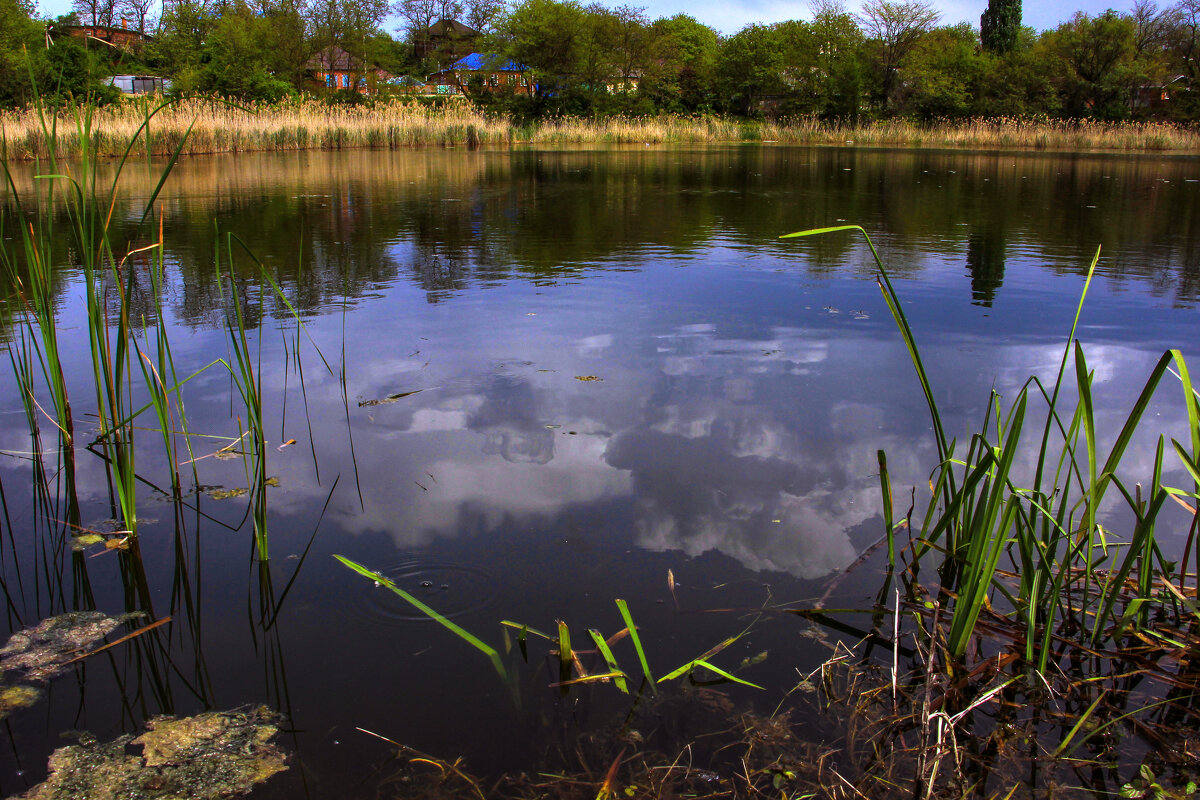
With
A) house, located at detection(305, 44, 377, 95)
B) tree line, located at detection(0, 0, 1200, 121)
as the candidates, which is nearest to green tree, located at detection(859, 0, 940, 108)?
tree line, located at detection(0, 0, 1200, 121)

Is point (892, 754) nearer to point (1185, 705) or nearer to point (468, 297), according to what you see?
point (1185, 705)

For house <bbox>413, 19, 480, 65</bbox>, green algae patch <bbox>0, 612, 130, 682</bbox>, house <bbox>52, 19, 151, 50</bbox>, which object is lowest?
green algae patch <bbox>0, 612, 130, 682</bbox>

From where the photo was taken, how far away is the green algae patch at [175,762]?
4.21ft

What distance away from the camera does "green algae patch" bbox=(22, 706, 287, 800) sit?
Result: 50.6 inches

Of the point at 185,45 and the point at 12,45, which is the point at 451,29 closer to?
the point at 185,45

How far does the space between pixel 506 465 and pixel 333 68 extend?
4522 centimetres

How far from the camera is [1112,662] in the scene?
1.56m

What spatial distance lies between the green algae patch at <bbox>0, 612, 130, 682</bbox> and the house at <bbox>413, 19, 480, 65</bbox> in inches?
1922

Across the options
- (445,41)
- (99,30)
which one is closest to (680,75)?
(445,41)

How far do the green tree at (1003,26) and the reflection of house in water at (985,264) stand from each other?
1309 inches

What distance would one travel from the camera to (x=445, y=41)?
4944 cm

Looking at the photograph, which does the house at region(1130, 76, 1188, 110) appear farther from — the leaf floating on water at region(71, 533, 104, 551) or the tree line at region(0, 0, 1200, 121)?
the leaf floating on water at region(71, 533, 104, 551)

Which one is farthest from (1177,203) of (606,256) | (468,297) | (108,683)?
(108,683)

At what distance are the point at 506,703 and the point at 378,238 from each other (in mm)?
5806
